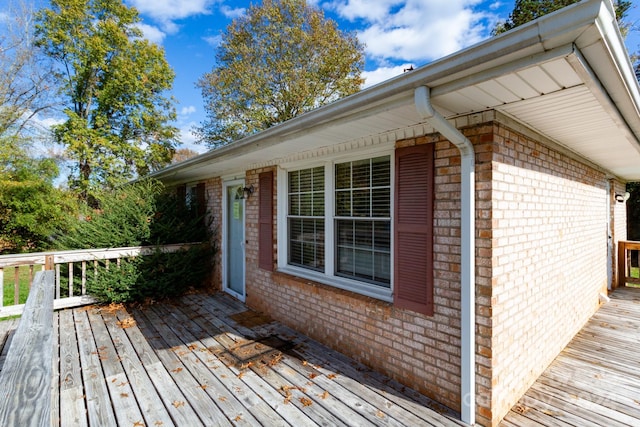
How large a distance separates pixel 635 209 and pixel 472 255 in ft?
46.9

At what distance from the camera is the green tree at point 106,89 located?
460 inches

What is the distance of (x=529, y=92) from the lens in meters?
1.97

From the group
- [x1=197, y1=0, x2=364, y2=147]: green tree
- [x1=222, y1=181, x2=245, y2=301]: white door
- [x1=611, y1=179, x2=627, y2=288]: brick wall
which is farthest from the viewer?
[x1=197, y1=0, x2=364, y2=147]: green tree

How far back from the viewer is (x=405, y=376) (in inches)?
115

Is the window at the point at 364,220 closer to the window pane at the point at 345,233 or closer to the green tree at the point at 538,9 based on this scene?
the window pane at the point at 345,233

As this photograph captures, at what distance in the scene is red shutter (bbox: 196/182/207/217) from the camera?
6.87m

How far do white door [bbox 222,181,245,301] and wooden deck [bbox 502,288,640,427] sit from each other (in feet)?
14.2

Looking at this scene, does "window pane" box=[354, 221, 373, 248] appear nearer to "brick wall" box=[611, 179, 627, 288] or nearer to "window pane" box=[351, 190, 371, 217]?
"window pane" box=[351, 190, 371, 217]

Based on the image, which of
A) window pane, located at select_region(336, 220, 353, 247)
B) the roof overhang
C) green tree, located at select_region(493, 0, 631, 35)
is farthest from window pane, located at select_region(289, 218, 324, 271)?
green tree, located at select_region(493, 0, 631, 35)

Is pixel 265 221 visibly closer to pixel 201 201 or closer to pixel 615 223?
pixel 201 201

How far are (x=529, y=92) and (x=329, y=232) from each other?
8.18ft

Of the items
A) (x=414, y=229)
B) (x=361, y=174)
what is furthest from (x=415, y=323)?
(x=361, y=174)

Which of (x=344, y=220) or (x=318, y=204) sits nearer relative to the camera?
(x=344, y=220)

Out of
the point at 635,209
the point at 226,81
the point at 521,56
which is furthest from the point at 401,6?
the point at 635,209
